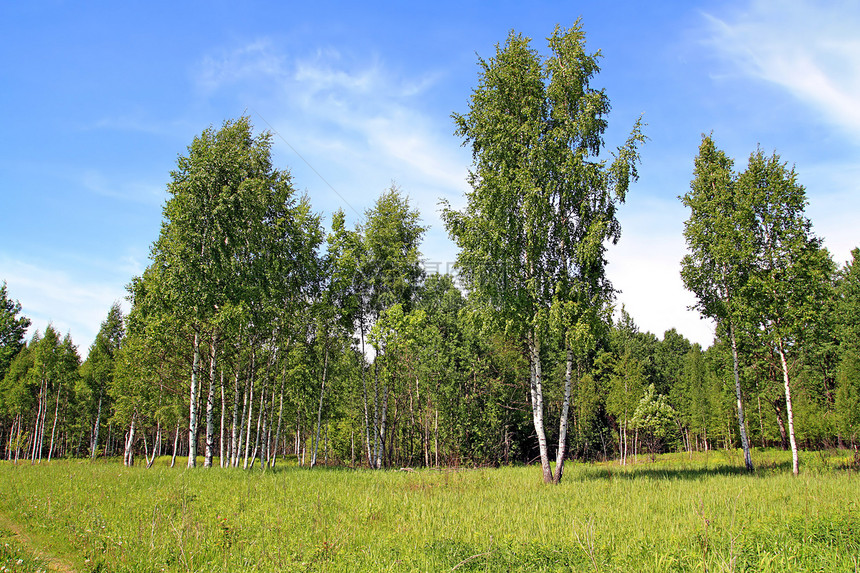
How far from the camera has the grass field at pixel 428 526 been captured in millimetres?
6355

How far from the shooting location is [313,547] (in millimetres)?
7090

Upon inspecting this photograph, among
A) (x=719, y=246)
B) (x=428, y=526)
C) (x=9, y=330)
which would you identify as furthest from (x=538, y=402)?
→ (x=9, y=330)

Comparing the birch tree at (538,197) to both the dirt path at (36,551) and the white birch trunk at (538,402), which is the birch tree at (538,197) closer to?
the white birch trunk at (538,402)

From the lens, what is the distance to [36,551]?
7691 mm

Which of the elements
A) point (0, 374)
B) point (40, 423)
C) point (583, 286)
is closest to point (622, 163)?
point (583, 286)

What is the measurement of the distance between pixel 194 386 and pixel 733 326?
26.3m

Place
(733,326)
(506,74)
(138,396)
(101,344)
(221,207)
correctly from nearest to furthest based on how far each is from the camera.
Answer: (506,74) → (221,207) → (733,326) → (138,396) → (101,344)

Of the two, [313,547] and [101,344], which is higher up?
[101,344]

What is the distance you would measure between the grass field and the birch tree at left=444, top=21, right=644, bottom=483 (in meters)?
5.85

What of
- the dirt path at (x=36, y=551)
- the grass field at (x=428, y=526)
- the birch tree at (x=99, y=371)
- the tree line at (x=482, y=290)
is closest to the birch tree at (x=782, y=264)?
the tree line at (x=482, y=290)

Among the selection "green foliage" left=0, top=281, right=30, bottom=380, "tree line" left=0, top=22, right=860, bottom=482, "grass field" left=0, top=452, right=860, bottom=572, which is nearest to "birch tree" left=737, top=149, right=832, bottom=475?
"tree line" left=0, top=22, right=860, bottom=482

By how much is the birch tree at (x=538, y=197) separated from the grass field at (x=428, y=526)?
230 inches

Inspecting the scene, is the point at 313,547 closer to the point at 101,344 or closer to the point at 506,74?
the point at 506,74

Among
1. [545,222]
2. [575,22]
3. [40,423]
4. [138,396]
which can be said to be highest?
[575,22]
